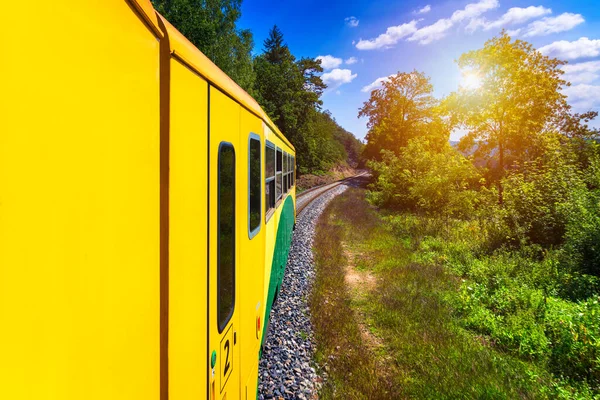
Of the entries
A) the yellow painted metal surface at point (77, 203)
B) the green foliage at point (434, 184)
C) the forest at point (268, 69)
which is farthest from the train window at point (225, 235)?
the forest at point (268, 69)

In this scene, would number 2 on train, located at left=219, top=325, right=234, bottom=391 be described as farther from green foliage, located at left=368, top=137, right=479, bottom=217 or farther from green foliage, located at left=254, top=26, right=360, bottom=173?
green foliage, located at left=254, top=26, right=360, bottom=173

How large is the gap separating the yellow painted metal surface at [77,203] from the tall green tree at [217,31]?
70.0 feet

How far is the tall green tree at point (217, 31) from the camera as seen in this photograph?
19.3 metres

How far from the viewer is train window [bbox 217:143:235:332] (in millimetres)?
2127

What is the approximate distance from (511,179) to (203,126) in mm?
11053

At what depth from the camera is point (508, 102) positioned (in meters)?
14.2

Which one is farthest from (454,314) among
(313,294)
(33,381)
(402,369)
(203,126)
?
(33,381)

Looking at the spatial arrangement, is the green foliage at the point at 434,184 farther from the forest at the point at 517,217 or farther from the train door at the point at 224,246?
the train door at the point at 224,246

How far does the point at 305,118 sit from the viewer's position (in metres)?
34.8

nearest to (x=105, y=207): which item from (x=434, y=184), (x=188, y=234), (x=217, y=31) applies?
(x=188, y=234)

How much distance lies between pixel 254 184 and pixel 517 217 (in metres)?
8.87

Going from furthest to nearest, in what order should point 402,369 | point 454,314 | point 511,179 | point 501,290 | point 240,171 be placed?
1. point 511,179
2. point 501,290
3. point 454,314
4. point 402,369
5. point 240,171

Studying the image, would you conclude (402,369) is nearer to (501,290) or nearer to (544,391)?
(544,391)

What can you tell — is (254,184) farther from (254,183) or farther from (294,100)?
(294,100)
